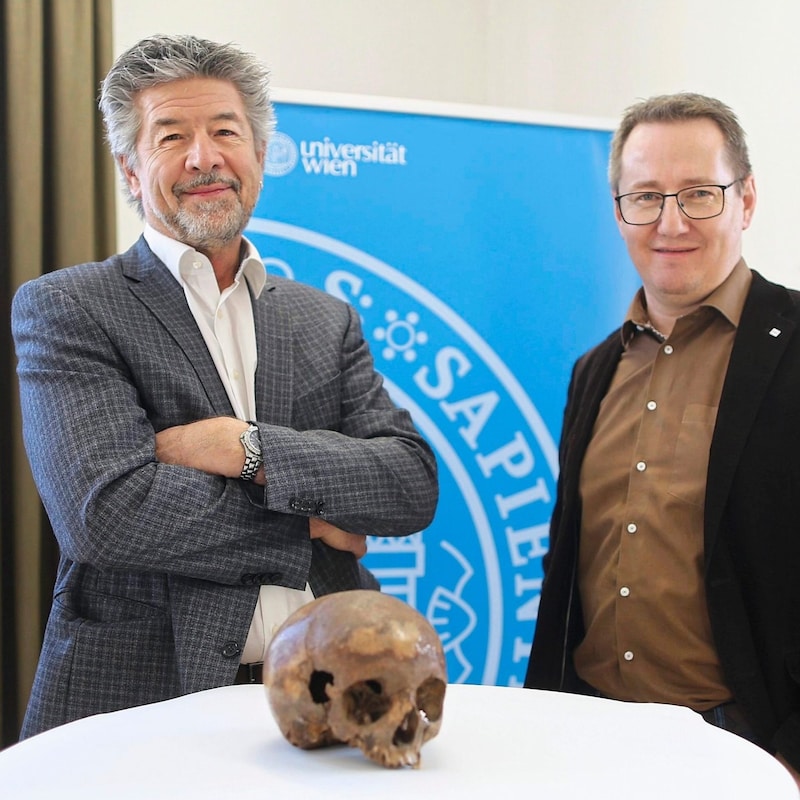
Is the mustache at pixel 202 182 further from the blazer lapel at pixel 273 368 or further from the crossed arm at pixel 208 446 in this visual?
the crossed arm at pixel 208 446

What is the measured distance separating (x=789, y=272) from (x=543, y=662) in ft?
5.05

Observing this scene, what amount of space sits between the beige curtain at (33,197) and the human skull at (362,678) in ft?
7.53

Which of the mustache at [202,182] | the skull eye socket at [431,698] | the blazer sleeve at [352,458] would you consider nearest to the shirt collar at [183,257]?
the mustache at [202,182]

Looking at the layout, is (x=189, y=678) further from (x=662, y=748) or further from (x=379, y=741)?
(x=662, y=748)

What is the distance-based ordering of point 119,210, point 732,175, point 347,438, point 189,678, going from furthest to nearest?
point 119,210 < point 732,175 < point 347,438 < point 189,678

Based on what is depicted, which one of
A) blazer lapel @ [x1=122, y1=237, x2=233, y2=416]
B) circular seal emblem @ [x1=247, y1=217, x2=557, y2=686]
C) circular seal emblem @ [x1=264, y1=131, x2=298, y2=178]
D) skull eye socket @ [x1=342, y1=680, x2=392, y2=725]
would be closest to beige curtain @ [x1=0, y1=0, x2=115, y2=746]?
circular seal emblem @ [x1=264, y1=131, x2=298, y2=178]

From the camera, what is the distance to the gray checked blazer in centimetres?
192

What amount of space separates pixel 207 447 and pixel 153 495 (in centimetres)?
15

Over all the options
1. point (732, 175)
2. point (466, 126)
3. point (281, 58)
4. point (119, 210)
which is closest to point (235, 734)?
point (732, 175)

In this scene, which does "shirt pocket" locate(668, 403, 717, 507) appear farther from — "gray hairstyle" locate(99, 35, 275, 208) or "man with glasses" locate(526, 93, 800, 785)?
"gray hairstyle" locate(99, 35, 275, 208)

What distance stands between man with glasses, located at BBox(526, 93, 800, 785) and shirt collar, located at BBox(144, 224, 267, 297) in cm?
84

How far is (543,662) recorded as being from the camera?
2.35 m

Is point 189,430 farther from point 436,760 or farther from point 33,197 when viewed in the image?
point 33,197

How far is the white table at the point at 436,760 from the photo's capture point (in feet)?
3.84
